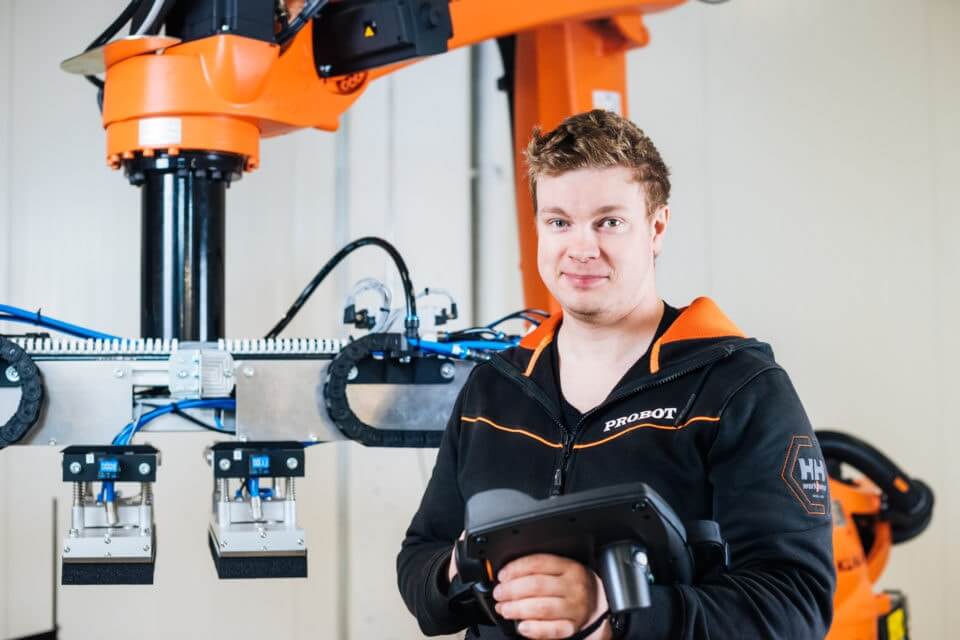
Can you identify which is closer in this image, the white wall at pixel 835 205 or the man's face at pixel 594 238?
the man's face at pixel 594 238

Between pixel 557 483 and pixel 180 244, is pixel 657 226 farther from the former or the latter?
pixel 180 244

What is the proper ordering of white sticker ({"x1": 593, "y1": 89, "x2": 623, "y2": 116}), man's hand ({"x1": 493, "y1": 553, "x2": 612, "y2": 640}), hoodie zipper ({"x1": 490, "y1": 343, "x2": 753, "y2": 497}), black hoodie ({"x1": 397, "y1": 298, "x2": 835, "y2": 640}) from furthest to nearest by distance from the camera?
white sticker ({"x1": 593, "y1": 89, "x2": 623, "y2": 116})
hoodie zipper ({"x1": 490, "y1": 343, "x2": 753, "y2": 497})
black hoodie ({"x1": 397, "y1": 298, "x2": 835, "y2": 640})
man's hand ({"x1": 493, "y1": 553, "x2": 612, "y2": 640})

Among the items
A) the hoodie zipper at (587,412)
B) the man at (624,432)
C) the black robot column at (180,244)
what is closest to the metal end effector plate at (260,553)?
the man at (624,432)

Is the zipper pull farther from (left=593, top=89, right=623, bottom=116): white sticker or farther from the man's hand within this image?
(left=593, top=89, right=623, bottom=116): white sticker

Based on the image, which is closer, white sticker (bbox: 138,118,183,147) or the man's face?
the man's face

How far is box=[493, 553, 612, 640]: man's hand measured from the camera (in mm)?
984

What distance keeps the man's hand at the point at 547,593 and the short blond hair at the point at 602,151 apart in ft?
1.55

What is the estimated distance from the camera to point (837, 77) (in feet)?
12.1

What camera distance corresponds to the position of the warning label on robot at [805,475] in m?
1.13

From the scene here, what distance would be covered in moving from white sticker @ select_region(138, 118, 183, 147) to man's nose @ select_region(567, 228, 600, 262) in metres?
0.75

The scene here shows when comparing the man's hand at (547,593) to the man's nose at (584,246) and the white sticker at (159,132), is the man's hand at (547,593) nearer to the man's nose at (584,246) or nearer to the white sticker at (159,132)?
the man's nose at (584,246)

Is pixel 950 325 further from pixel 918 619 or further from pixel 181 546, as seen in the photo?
pixel 181 546

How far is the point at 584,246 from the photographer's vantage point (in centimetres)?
122

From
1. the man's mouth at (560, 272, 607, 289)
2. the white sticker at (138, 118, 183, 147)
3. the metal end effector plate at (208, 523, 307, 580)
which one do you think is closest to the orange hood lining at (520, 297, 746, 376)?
the man's mouth at (560, 272, 607, 289)
